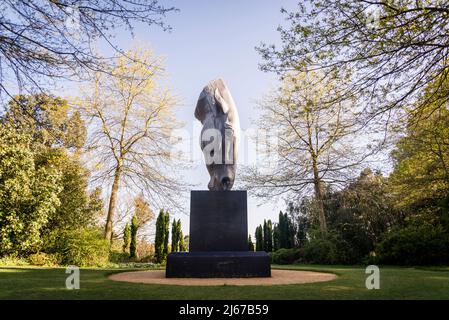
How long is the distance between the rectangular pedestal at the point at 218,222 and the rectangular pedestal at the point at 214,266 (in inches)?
28.1

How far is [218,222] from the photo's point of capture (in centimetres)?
795

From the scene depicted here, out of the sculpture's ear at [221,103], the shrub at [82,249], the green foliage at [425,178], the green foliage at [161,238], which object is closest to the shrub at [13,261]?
the shrub at [82,249]

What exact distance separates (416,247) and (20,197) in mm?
14644

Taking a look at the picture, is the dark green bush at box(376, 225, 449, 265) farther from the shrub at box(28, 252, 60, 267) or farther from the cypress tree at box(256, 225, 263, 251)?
the cypress tree at box(256, 225, 263, 251)

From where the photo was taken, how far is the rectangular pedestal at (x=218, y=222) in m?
7.88

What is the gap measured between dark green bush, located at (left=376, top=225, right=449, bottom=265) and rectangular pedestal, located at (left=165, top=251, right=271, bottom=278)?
850 cm

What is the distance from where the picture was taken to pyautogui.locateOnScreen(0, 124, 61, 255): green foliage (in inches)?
507

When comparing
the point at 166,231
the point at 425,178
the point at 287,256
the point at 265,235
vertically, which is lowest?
the point at 287,256

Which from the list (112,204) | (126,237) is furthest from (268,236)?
(112,204)

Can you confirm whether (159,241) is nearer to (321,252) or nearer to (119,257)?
(119,257)

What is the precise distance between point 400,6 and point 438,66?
173 cm

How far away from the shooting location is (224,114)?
8.84 meters

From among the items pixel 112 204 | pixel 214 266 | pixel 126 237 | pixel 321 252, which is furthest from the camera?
pixel 126 237

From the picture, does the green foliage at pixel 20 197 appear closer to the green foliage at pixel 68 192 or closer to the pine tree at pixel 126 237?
the green foliage at pixel 68 192
